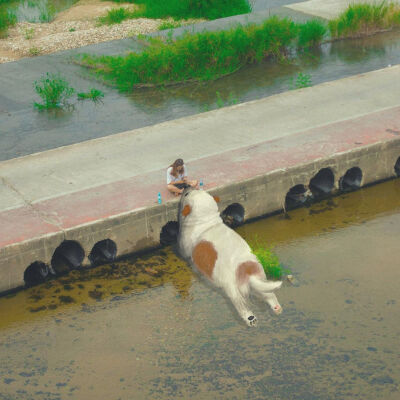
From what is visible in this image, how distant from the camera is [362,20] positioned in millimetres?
20766

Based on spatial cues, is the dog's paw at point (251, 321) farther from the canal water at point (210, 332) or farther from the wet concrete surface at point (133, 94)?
the wet concrete surface at point (133, 94)

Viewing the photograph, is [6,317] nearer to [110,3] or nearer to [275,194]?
[275,194]

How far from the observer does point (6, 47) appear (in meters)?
21.9

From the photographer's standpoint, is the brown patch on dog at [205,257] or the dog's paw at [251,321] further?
the brown patch on dog at [205,257]

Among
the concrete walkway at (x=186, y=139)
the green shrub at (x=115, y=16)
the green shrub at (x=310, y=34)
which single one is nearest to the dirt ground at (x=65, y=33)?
the green shrub at (x=115, y=16)

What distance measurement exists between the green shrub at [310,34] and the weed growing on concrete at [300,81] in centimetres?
211

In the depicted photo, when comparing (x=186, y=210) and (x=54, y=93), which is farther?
(x=54, y=93)

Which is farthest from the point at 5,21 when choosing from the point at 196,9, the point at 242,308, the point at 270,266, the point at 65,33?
the point at 242,308

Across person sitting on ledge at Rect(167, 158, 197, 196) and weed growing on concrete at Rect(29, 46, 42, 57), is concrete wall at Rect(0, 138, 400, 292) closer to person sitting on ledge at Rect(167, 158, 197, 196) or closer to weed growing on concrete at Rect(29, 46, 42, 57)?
person sitting on ledge at Rect(167, 158, 197, 196)

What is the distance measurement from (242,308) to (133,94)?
8.95 m

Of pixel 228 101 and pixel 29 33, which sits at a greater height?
pixel 29 33

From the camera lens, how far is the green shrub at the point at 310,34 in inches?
785

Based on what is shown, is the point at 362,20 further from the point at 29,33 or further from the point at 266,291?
the point at 266,291

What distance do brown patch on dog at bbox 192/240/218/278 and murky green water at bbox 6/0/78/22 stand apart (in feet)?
54.7
